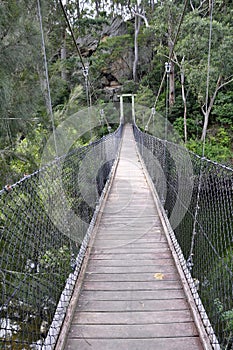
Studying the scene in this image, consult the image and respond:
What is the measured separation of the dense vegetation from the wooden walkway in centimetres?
101

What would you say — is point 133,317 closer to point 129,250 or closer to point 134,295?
point 134,295

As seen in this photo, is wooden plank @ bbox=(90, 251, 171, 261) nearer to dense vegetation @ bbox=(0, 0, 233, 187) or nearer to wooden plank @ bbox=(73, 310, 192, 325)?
wooden plank @ bbox=(73, 310, 192, 325)

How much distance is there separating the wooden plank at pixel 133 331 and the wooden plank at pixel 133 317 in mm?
19

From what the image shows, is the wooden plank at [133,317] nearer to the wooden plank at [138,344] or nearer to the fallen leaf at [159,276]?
the wooden plank at [138,344]

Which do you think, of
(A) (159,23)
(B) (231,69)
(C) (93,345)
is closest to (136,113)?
(A) (159,23)

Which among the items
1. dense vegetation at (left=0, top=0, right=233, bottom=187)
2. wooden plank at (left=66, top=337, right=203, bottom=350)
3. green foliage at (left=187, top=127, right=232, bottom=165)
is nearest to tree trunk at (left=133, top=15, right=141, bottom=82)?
dense vegetation at (left=0, top=0, right=233, bottom=187)

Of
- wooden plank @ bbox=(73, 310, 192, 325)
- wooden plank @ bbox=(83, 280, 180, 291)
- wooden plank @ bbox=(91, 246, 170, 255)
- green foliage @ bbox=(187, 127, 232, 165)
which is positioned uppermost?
wooden plank @ bbox=(73, 310, 192, 325)

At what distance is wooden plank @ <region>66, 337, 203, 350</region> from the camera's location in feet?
3.02

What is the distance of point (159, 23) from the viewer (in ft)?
24.5

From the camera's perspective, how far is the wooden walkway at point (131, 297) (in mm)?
955

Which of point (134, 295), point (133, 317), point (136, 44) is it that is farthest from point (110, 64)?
point (133, 317)

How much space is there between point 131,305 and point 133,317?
7 cm

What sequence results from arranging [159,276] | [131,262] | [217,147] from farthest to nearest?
[217,147] < [131,262] < [159,276]

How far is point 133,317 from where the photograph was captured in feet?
3.47
